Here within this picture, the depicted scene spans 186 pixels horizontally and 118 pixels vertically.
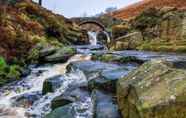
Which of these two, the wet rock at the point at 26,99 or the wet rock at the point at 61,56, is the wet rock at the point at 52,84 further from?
the wet rock at the point at 61,56

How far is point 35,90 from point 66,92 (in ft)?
13.7

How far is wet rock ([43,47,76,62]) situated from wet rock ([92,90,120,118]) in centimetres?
1020

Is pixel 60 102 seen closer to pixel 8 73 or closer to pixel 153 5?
pixel 8 73

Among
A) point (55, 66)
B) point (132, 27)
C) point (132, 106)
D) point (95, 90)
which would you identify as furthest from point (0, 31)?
point (132, 106)

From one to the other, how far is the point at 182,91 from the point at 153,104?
45 cm

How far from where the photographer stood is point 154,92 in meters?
5.60

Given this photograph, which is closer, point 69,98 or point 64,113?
point 64,113

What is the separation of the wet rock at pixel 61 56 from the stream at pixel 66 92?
26.6 inches

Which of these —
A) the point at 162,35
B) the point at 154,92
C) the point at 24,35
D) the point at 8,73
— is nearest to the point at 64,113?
the point at 154,92

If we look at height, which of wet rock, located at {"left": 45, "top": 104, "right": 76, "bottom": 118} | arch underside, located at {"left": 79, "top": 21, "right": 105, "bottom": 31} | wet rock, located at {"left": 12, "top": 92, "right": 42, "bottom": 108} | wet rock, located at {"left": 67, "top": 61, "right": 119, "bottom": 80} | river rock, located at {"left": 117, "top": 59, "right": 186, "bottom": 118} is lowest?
wet rock, located at {"left": 12, "top": 92, "right": 42, "bottom": 108}

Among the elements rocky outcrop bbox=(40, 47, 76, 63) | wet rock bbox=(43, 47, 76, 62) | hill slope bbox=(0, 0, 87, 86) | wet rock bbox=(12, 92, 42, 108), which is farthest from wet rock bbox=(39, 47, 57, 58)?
wet rock bbox=(12, 92, 42, 108)

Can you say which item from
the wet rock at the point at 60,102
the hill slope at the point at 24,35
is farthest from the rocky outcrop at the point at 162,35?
the wet rock at the point at 60,102

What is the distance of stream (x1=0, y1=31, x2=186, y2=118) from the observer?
7.89 meters

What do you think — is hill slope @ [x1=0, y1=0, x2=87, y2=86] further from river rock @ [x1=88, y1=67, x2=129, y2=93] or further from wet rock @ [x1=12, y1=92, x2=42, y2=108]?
river rock @ [x1=88, y1=67, x2=129, y2=93]
